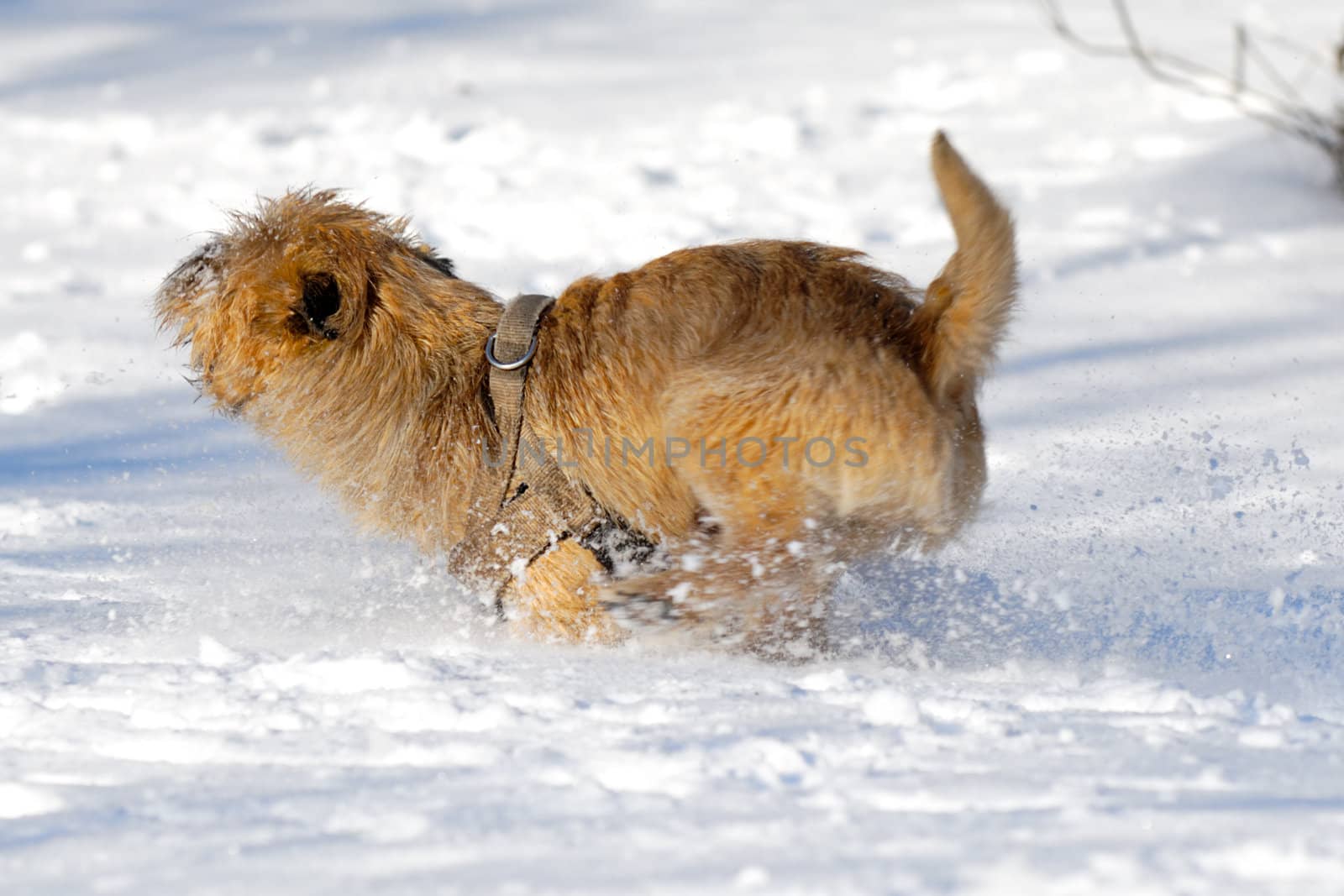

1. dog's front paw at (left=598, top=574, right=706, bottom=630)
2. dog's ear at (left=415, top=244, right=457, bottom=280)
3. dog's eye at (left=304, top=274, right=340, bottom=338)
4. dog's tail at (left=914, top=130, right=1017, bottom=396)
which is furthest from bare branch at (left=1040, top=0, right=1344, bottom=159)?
dog's eye at (left=304, top=274, right=340, bottom=338)

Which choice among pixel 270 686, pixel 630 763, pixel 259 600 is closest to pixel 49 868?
pixel 270 686

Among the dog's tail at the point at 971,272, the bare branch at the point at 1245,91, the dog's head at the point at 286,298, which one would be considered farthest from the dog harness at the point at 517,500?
the bare branch at the point at 1245,91

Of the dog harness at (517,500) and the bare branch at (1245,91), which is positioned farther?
the bare branch at (1245,91)

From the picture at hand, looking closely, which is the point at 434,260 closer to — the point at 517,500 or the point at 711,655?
the point at 517,500

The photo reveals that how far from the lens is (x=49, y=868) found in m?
1.82

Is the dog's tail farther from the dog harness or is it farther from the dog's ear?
the dog's ear

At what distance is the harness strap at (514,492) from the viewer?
2.84 meters

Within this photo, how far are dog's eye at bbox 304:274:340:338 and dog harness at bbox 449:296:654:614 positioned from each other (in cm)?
37

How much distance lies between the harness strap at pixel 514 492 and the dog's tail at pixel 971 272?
86 centimetres

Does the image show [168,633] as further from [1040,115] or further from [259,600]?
[1040,115]

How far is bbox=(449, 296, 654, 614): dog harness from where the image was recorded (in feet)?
9.32

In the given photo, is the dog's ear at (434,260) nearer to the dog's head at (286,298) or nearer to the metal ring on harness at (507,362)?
the dog's head at (286,298)

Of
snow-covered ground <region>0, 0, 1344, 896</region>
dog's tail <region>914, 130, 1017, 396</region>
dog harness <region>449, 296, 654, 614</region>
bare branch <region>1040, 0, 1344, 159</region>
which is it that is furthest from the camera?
bare branch <region>1040, 0, 1344, 159</region>

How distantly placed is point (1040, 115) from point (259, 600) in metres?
6.28
